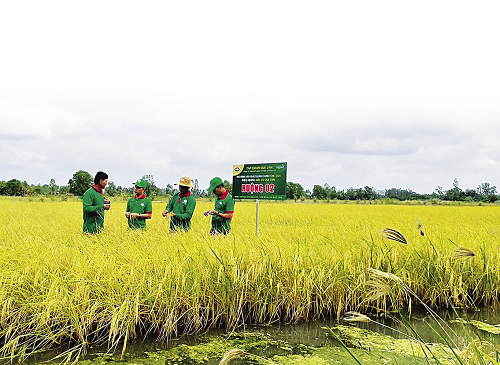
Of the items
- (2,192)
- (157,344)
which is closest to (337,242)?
(157,344)

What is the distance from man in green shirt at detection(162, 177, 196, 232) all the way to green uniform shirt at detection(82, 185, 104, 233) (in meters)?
1.06

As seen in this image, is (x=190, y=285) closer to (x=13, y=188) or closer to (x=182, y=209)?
(x=182, y=209)

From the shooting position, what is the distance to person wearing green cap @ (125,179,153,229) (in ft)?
19.7

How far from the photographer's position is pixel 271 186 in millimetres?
7125

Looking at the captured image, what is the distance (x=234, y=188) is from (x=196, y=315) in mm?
4094

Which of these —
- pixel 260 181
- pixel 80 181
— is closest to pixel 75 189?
pixel 80 181

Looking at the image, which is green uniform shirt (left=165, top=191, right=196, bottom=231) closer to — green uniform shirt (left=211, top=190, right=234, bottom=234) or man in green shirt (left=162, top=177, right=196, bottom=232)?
man in green shirt (left=162, top=177, right=196, bottom=232)

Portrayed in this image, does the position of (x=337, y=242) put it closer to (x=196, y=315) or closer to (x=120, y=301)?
(x=196, y=315)

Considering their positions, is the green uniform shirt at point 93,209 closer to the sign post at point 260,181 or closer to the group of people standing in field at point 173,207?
the group of people standing in field at point 173,207

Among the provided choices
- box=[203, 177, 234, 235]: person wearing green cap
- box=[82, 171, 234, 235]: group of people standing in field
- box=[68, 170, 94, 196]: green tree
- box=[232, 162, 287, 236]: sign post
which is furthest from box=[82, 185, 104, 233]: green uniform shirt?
box=[68, 170, 94, 196]: green tree

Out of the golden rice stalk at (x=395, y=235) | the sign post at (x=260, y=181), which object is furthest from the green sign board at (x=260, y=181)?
the golden rice stalk at (x=395, y=235)

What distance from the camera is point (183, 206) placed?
5910 mm

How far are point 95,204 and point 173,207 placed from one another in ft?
3.81

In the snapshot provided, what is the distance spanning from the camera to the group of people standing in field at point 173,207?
5.53m
